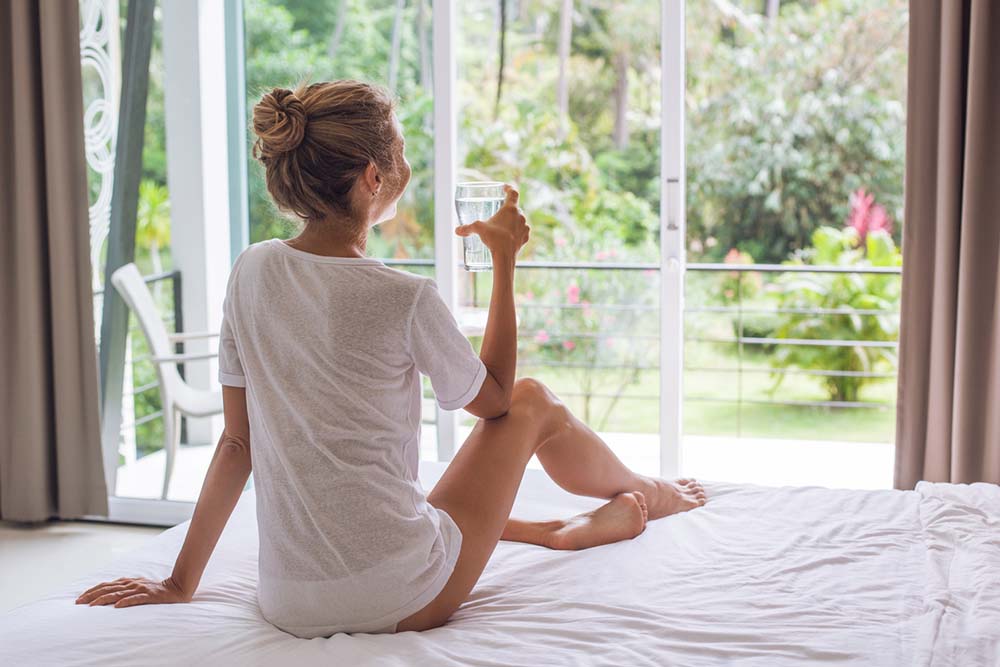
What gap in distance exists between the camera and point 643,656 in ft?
5.06

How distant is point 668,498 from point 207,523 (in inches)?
38.9

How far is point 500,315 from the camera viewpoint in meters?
1.87

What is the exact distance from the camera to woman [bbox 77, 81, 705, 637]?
1663mm

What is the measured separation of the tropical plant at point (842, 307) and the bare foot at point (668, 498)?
3786mm

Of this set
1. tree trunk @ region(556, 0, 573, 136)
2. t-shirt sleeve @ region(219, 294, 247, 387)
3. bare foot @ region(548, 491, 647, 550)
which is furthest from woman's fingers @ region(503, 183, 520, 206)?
tree trunk @ region(556, 0, 573, 136)

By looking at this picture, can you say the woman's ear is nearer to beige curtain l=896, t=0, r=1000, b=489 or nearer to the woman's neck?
the woman's neck

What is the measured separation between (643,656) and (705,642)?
12 cm

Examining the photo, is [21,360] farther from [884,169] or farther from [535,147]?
[884,169]

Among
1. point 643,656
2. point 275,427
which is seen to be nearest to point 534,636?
point 643,656

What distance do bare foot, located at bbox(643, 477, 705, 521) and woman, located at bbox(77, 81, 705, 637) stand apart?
555 millimetres

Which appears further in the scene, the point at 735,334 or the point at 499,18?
the point at 735,334

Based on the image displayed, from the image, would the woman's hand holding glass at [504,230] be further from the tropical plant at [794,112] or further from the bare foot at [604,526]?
the tropical plant at [794,112]

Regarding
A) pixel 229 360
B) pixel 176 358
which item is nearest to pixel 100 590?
pixel 229 360

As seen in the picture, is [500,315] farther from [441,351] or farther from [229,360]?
[229,360]
